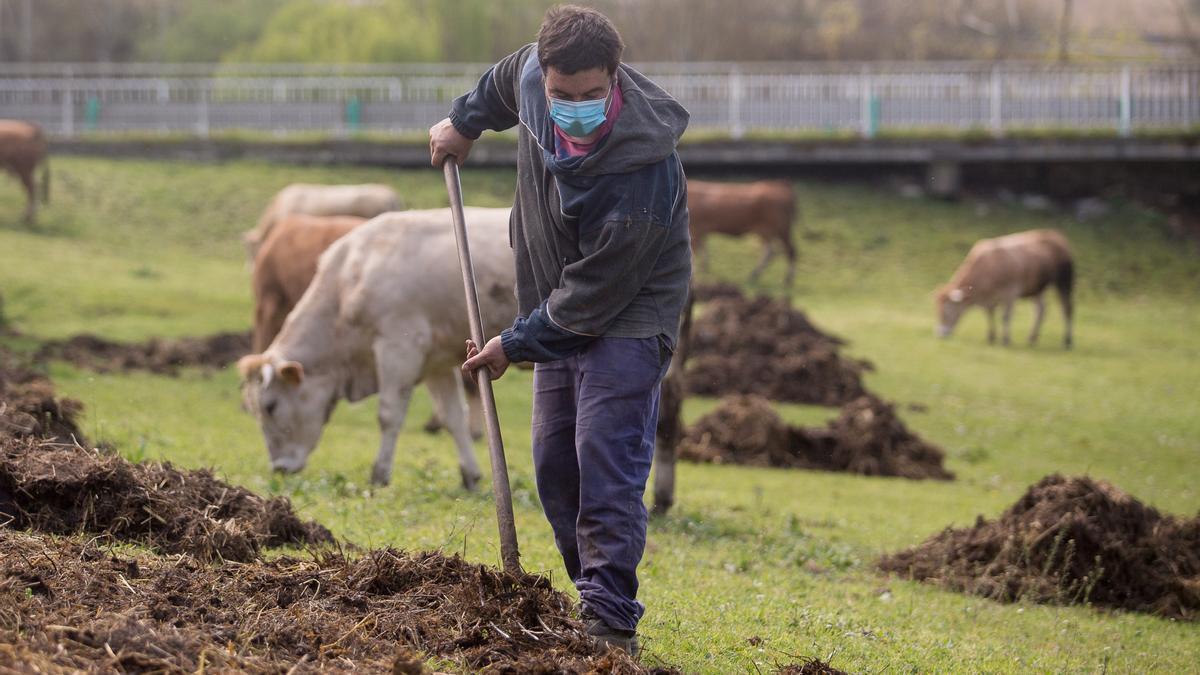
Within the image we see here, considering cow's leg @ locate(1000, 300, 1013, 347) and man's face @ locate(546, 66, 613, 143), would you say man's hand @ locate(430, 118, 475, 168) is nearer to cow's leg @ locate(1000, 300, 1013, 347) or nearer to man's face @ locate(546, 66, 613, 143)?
man's face @ locate(546, 66, 613, 143)

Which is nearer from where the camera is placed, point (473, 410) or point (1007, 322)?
point (473, 410)

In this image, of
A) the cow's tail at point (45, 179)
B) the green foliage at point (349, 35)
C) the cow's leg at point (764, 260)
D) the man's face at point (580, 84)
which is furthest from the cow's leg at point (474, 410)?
the green foliage at point (349, 35)

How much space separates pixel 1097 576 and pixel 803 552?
1.69 metres

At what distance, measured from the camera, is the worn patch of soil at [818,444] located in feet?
45.1

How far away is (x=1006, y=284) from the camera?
24.2 metres

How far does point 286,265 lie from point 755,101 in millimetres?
22633

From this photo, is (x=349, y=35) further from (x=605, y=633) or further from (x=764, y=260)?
(x=605, y=633)

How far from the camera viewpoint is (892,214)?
32844 millimetres

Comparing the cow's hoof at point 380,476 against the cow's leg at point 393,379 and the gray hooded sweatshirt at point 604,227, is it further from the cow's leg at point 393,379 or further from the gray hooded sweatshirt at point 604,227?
the gray hooded sweatshirt at point 604,227

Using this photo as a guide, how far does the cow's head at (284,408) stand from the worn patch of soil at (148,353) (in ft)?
18.0

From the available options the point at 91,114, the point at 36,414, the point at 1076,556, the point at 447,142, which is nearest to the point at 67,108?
the point at 91,114

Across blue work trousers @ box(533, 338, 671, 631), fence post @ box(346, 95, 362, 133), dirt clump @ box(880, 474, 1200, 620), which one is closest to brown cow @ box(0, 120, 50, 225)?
fence post @ box(346, 95, 362, 133)

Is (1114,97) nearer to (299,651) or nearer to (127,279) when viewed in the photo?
(127,279)

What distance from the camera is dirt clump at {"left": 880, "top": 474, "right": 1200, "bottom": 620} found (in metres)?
7.96
